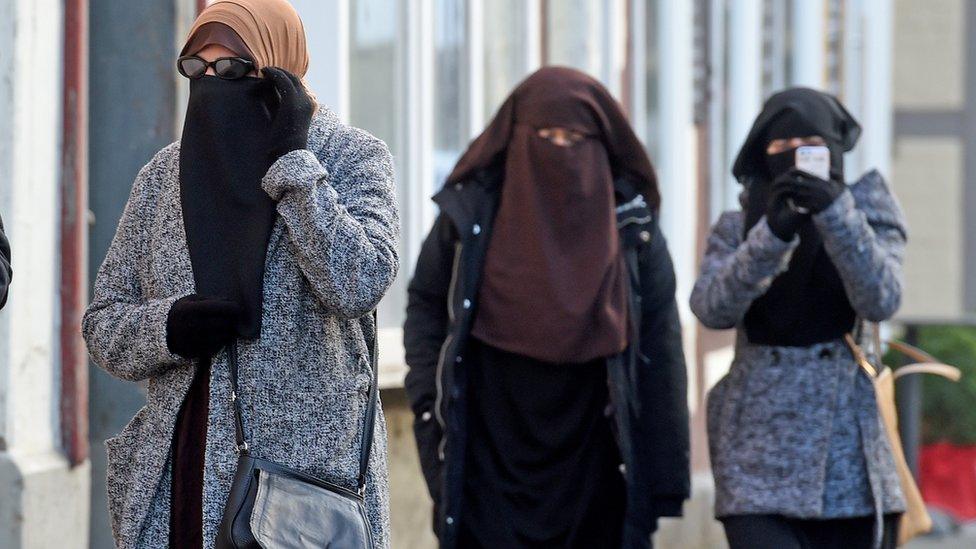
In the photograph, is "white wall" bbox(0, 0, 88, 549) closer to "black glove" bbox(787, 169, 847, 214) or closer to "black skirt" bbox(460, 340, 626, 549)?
"black skirt" bbox(460, 340, 626, 549)

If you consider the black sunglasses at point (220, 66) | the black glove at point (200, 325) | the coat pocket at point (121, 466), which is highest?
the black sunglasses at point (220, 66)

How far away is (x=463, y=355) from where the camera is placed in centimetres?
470

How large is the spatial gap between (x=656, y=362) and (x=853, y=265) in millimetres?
577

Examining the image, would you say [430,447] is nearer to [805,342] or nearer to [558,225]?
[558,225]

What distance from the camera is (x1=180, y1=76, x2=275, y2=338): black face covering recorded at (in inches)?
127

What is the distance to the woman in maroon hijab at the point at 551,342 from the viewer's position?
4672 mm

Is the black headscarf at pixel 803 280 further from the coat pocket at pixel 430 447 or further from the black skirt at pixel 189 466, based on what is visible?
the black skirt at pixel 189 466

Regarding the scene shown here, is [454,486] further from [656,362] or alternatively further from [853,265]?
[853,265]

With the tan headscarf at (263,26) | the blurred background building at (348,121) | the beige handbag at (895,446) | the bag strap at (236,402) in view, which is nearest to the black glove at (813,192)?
the beige handbag at (895,446)

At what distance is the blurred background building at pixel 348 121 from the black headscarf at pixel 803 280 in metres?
1.42

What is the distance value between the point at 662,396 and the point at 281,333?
5.74ft

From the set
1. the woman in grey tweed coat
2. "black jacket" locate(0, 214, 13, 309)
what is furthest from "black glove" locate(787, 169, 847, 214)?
"black jacket" locate(0, 214, 13, 309)

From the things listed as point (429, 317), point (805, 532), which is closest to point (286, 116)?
point (429, 317)

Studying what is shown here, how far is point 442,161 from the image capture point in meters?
6.78
